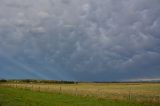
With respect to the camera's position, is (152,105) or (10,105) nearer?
(10,105)

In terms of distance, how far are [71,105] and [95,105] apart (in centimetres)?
257

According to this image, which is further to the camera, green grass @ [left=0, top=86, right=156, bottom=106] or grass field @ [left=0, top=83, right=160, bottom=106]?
grass field @ [left=0, top=83, right=160, bottom=106]

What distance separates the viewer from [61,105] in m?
30.6

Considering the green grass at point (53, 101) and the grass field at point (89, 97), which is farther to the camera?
the grass field at point (89, 97)

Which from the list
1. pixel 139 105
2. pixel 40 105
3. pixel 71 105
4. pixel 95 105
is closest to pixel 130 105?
pixel 139 105

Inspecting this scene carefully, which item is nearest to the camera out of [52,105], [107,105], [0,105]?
[0,105]

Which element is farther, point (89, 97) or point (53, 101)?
point (89, 97)

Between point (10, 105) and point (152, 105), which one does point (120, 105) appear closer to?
point (152, 105)

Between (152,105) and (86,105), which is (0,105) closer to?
(86,105)

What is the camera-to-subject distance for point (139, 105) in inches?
1326

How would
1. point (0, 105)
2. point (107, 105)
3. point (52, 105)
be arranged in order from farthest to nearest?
point (107, 105), point (52, 105), point (0, 105)

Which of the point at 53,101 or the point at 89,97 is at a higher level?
the point at 89,97

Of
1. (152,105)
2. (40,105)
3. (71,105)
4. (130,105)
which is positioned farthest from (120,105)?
(40,105)

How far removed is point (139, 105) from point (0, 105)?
46.8ft
